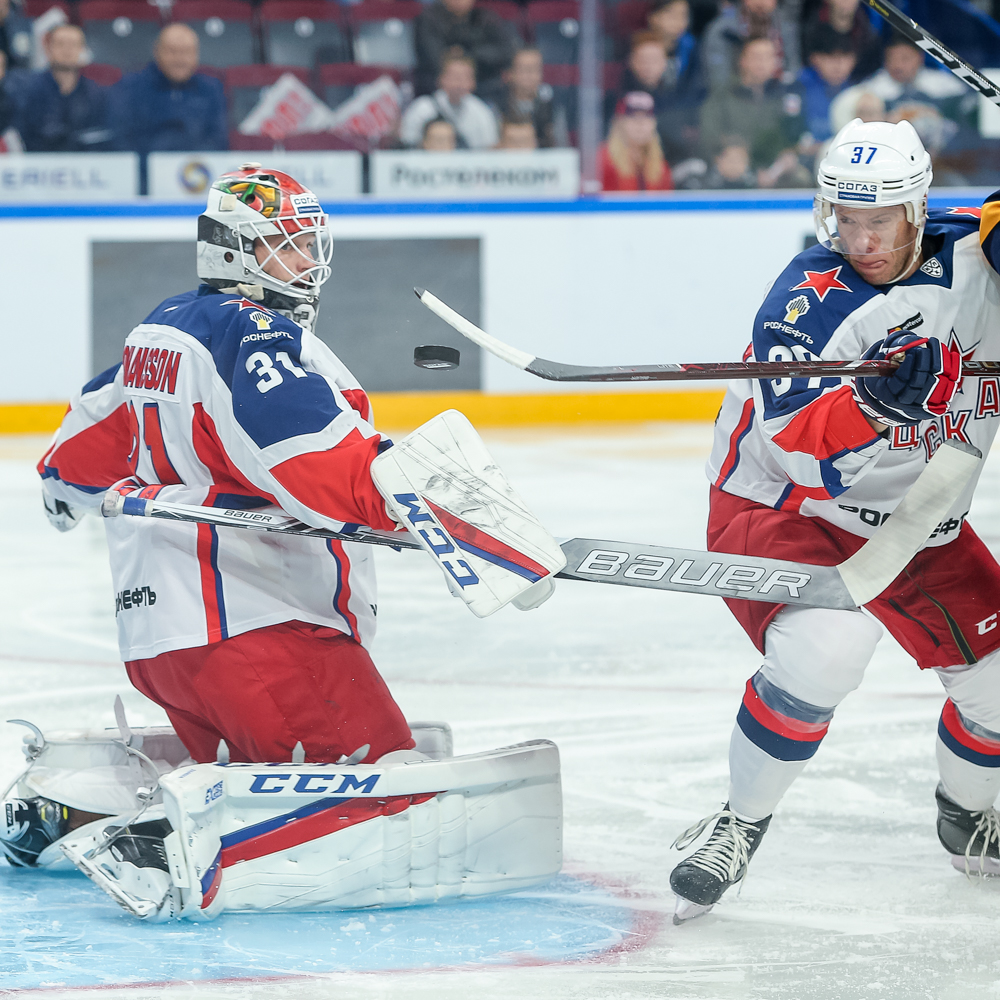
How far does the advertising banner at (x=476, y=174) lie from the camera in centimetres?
651

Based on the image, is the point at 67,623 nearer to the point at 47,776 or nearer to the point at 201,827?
the point at 47,776

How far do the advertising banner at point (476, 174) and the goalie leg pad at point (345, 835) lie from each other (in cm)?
473

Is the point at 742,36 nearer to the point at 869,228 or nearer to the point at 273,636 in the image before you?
the point at 869,228

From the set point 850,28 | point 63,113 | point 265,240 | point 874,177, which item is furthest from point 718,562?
point 850,28

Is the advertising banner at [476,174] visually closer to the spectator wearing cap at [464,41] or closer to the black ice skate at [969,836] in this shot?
the spectator wearing cap at [464,41]

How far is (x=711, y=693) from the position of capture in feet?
9.86

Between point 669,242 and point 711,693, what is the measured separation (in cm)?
393

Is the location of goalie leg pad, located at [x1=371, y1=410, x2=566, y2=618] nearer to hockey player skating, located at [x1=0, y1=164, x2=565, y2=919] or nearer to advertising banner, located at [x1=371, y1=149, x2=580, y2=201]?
hockey player skating, located at [x1=0, y1=164, x2=565, y2=919]

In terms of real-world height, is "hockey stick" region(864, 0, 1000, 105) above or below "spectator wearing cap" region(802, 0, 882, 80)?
below

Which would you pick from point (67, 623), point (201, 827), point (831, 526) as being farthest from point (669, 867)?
point (67, 623)

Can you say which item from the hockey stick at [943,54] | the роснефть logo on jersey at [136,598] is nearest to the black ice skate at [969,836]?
the hockey stick at [943,54]

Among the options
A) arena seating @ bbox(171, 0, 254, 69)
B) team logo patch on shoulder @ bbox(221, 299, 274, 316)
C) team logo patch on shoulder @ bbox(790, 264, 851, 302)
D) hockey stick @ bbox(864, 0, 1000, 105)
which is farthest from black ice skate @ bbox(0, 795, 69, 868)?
arena seating @ bbox(171, 0, 254, 69)

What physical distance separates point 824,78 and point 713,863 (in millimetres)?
5502

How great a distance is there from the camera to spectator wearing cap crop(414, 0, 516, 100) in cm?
665
